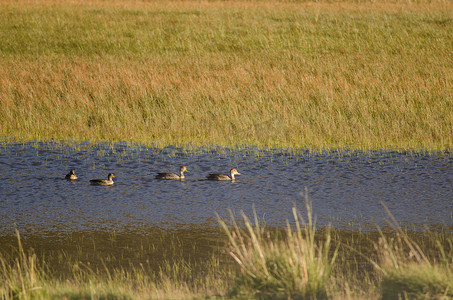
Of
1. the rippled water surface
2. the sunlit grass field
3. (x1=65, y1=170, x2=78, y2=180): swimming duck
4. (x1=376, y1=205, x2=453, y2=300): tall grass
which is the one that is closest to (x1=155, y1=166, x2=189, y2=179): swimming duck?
the rippled water surface

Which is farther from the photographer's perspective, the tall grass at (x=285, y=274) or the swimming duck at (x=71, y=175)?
the swimming duck at (x=71, y=175)

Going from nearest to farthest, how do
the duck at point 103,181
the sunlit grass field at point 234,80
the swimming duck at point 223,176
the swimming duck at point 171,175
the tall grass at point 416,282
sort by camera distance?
the tall grass at point 416,282 < the duck at point 103,181 < the swimming duck at point 223,176 < the swimming duck at point 171,175 < the sunlit grass field at point 234,80

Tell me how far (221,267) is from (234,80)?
41.5ft

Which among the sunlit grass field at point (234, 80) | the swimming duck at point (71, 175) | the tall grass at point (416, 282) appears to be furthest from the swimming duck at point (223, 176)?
the tall grass at point (416, 282)

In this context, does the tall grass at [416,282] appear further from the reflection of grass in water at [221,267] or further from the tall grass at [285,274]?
the tall grass at [285,274]

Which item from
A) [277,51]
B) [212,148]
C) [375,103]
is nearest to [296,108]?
[375,103]

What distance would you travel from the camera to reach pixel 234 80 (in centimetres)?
1978

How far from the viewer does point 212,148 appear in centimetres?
1529

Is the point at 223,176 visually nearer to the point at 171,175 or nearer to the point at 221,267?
the point at 171,175

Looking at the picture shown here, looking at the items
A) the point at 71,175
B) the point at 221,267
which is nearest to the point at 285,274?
the point at 221,267

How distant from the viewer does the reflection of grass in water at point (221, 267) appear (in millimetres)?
6035

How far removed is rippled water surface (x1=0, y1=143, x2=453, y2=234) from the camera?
989 cm

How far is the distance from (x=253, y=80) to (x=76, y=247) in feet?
40.5

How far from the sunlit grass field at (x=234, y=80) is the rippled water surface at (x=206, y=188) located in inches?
54.0
